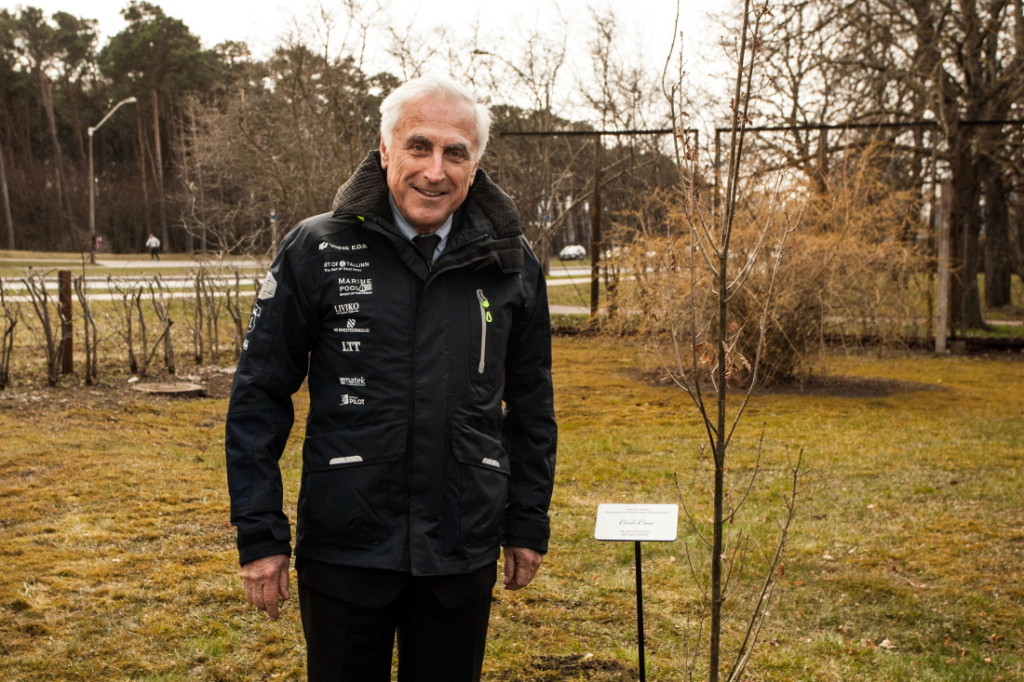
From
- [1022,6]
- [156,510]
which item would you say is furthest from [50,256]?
[156,510]

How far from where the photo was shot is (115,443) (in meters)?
8.21

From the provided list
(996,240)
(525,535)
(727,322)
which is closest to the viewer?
(525,535)

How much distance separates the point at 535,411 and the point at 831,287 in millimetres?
8773

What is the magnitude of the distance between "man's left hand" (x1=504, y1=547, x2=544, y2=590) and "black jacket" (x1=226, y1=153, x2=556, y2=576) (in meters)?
0.19

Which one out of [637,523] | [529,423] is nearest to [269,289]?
[529,423]

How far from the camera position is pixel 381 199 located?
2.36m

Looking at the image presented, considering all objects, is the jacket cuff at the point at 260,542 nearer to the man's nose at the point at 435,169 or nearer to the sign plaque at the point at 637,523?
the man's nose at the point at 435,169

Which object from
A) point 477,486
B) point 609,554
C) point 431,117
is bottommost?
point 609,554

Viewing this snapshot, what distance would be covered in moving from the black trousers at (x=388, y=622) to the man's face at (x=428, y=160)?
817 millimetres

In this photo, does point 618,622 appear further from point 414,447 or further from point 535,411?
point 414,447

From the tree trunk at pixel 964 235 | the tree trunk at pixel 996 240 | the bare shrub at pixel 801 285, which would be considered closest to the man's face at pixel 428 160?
the bare shrub at pixel 801 285

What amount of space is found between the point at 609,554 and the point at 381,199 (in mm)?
3643

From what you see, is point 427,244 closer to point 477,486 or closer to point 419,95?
point 419,95

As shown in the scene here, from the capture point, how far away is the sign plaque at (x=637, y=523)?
9.84 ft
